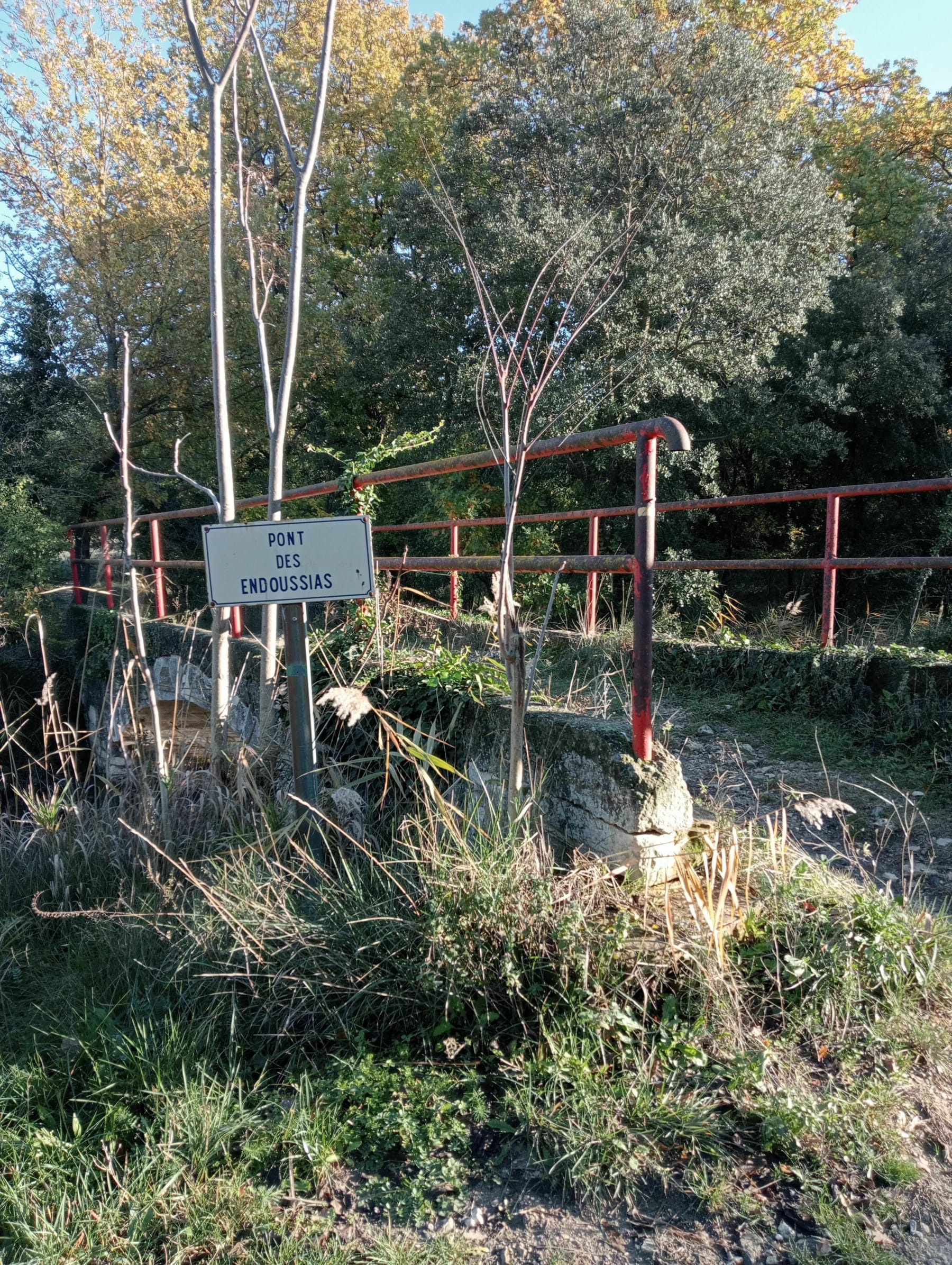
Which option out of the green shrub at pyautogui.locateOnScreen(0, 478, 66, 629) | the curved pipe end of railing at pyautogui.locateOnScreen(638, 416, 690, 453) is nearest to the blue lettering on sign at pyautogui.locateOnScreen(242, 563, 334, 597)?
the curved pipe end of railing at pyautogui.locateOnScreen(638, 416, 690, 453)

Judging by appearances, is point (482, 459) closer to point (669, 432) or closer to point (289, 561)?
point (289, 561)

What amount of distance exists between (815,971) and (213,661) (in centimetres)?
279

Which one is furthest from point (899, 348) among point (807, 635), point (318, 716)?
point (318, 716)

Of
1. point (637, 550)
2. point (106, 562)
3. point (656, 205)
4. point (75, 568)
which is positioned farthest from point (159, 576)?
point (656, 205)

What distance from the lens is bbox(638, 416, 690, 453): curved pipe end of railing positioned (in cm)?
254

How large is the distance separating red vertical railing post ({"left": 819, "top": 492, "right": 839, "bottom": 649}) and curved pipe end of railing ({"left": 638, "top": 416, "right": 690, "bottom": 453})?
8.63 feet

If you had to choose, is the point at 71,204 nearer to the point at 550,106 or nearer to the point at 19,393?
the point at 19,393

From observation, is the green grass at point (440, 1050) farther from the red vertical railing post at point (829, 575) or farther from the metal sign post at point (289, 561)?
Answer: the red vertical railing post at point (829, 575)

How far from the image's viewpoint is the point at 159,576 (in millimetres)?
7641

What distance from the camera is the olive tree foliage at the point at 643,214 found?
416 inches

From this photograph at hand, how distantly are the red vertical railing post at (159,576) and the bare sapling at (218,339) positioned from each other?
379cm

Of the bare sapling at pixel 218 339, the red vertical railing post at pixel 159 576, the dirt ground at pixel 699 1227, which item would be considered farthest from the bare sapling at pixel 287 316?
the red vertical railing post at pixel 159 576

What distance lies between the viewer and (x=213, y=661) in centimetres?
406

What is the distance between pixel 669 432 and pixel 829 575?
285 centimetres
